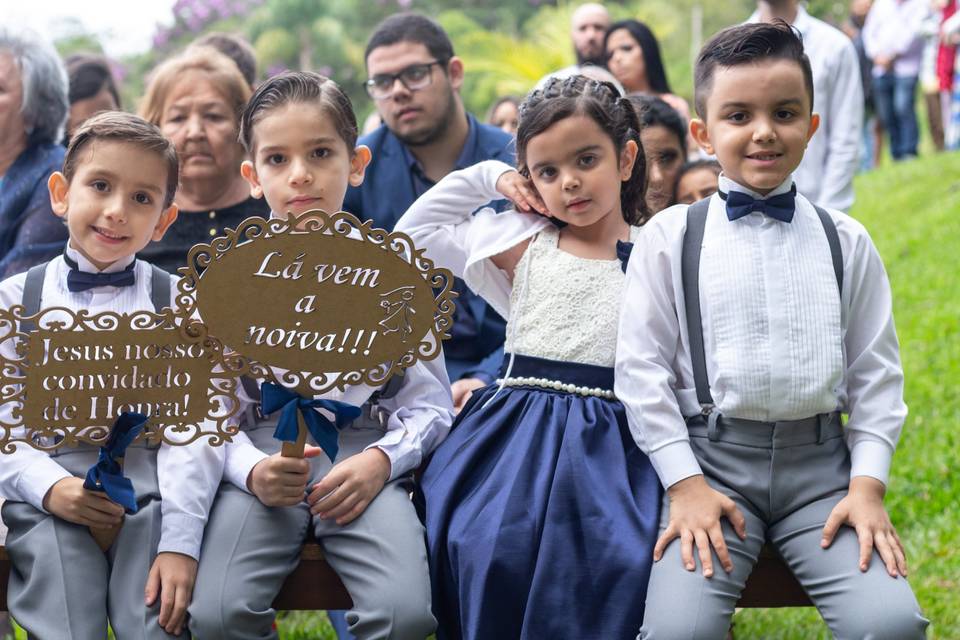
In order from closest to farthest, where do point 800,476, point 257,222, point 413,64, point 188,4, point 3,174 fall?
point 257,222 < point 800,476 < point 3,174 < point 413,64 < point 188,4

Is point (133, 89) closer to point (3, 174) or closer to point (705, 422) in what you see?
point (3, 174)

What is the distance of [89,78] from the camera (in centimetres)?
502

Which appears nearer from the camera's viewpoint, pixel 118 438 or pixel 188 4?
pixel 118 438

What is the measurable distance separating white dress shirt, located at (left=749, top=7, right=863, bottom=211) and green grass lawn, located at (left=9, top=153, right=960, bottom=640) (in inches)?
41.8

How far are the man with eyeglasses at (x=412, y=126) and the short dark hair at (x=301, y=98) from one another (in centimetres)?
120

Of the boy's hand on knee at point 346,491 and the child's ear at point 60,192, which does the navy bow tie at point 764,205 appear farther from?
the child's ear at point 60,192

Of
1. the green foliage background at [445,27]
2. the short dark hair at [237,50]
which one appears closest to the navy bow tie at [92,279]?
the short dark hair at [237,50]

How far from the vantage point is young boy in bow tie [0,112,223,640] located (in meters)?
2.58

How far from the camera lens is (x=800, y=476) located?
2678 mm

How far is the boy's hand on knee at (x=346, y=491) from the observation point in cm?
272

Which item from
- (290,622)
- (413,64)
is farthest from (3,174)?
(290,622)

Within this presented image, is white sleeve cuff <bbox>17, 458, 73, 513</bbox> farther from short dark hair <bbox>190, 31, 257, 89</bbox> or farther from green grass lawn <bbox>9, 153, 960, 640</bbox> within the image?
short dark hair <bbox>190, 31, 257, 89</bbox>

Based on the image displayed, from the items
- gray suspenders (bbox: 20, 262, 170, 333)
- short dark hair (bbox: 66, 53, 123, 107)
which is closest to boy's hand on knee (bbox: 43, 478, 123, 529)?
gray suspenders (bbox: 20, 262, 170, 333)

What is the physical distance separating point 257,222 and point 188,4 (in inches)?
826
